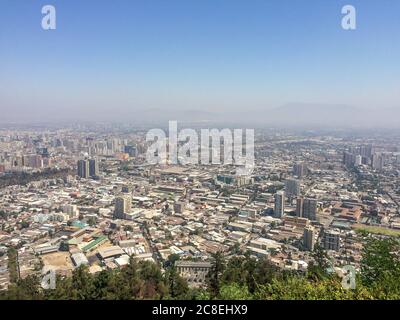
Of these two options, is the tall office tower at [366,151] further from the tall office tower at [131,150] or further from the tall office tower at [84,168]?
the tall office tower at [84,168]

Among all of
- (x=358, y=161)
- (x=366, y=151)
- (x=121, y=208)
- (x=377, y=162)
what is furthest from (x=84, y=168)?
(x=366, y=151)

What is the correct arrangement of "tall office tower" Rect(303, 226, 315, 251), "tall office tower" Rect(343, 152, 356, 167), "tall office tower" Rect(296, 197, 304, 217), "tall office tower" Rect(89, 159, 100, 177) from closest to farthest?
"tall office tower" Rect(303, 226, 315, 251), "tall office tower" Rect(296, 197, 304, 217), "tall office tower" Rect(89, 159, 100, 177), "tall office tower" Rect(343, 152, 356, 167)

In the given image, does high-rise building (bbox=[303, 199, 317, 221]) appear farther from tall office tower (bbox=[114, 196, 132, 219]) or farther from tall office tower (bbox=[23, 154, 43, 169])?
tall office tower (bbox=[23, 154, 43, 169])

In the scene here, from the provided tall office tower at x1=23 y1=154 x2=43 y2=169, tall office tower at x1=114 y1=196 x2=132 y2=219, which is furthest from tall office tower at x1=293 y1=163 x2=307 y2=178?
tall office tower at x1=23 y1=154 x2=43 y2=169

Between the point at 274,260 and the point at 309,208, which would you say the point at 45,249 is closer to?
the point at 274,260

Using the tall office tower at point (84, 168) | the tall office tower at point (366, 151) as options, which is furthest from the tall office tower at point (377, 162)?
the tall office tower at point (84, 168)
